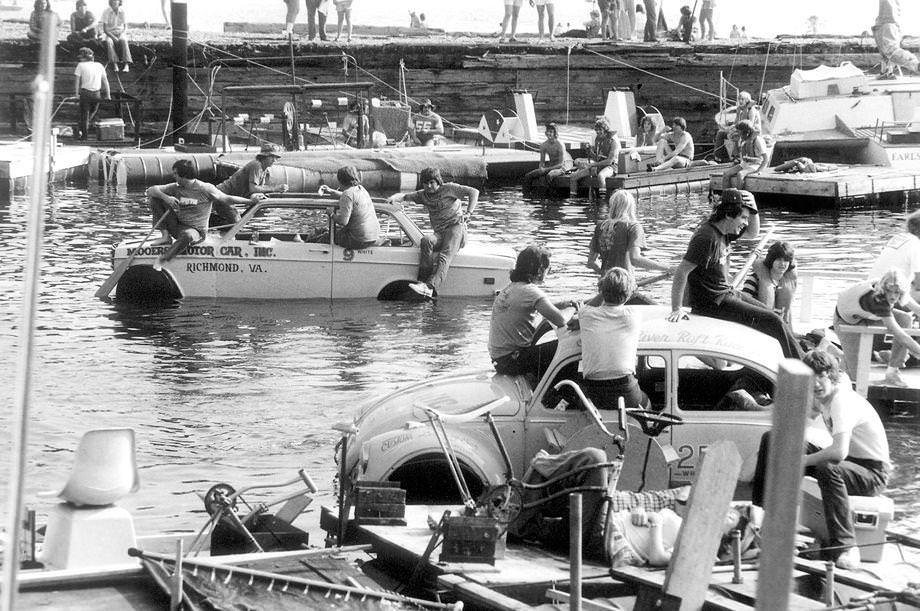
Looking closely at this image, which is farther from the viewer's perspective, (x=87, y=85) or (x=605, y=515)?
(x=87, y=85)

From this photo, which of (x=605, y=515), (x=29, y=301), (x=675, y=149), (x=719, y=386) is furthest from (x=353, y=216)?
(x=675, y=149)

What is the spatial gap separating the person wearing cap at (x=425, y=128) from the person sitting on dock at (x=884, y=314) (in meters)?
24.5

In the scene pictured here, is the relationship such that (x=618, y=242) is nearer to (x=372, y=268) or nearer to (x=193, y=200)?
(x=372, y=268)

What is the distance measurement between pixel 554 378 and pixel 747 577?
2.35 m

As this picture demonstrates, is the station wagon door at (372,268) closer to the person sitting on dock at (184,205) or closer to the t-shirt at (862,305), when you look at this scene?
the person sitting on dock at (184,205)

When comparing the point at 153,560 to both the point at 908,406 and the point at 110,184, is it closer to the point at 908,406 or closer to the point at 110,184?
the point at 908,406

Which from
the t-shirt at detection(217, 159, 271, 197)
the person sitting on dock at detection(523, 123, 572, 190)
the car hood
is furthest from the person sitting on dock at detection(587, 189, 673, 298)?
the person sitting on dock at detection(523, 123, 572, 190)

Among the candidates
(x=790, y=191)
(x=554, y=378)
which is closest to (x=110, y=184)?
(x=790, y=191)

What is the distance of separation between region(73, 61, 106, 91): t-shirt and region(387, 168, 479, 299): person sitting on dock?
1914 centimetres

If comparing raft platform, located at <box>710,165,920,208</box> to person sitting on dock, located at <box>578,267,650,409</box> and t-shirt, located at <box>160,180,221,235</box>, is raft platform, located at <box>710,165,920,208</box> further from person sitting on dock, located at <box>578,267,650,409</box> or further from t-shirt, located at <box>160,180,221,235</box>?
person sitting on dock, located at <box>578,267,650,409</box>

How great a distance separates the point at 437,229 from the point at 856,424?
937 cm

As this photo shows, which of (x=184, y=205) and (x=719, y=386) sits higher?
(x=184, y=205)

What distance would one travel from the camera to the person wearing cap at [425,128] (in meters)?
35.8

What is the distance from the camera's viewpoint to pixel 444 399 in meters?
9.55
